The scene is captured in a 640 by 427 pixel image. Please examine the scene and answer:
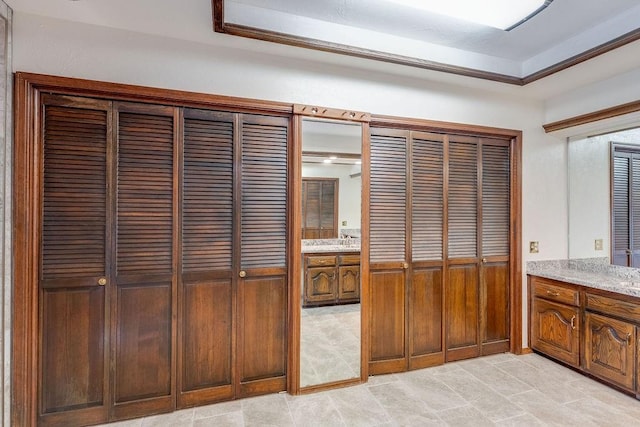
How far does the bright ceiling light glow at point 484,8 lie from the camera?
1837 mm

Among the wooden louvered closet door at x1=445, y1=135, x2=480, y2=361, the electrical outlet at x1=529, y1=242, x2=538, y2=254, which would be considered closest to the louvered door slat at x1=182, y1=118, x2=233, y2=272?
the wooden louvered closet door at x1=445, y1=135, x2=480, y2=361

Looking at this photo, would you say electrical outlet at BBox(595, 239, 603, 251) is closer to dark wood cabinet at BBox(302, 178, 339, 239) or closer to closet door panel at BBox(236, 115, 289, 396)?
dark wood cabinet at BBox(302, 178, 339, 239)

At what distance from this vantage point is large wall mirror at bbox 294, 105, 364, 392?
94.8 inches

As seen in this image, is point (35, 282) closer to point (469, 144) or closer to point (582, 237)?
point (469, 144)

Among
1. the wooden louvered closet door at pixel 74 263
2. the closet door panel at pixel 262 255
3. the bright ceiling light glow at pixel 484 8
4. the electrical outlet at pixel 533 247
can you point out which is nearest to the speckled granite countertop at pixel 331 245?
the closet door panel at pixel 262 255

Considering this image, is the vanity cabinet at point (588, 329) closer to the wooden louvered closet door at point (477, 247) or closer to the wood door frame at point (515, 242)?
the wood door frame at point (515, 242)

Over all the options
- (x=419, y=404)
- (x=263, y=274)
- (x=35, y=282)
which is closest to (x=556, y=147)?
(x=419, y=404)

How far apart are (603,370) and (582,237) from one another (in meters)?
1.28

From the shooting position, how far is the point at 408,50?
2.38 metres

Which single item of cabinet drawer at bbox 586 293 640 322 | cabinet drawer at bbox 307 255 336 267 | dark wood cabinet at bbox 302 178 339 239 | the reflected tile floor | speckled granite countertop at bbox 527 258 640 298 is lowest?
the reflected tile floor

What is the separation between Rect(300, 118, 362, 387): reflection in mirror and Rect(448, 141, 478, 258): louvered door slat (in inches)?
36.9

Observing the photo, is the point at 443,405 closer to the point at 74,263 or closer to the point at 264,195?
the point at 264,195

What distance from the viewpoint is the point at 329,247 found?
110 inches

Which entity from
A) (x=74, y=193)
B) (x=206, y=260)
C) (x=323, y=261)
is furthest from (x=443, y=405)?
(x=74, y=193)
